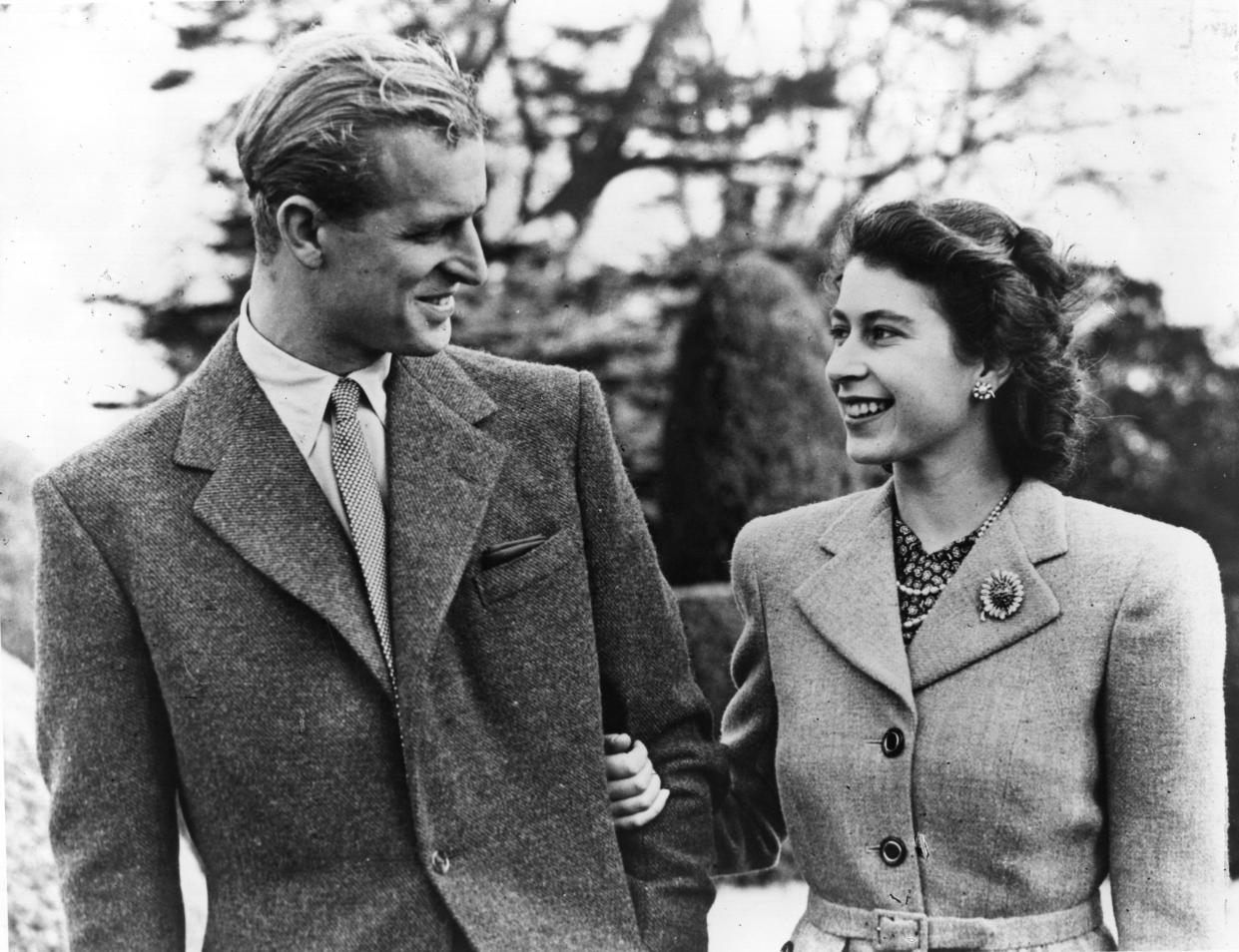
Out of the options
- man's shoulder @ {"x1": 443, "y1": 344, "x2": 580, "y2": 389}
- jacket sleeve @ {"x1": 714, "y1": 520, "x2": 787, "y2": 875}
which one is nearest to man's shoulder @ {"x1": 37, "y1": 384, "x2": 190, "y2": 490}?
man's shoulder @ {"x1": 443, "y1": 344, "x2": 580, "y2": 389}

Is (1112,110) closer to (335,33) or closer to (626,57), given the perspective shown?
(626,57)

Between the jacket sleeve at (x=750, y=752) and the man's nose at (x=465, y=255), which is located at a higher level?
the man's nose at (x=465, y=255)

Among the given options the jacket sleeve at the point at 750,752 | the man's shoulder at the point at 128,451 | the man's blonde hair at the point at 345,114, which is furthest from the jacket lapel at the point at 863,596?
the man's shoulder at the point at 128,451

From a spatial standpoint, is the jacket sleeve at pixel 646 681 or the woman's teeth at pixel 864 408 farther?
the woman's teeth at pixel 864 408

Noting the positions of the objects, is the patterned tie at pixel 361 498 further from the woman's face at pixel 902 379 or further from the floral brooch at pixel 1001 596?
the floral brooch at pixel 1001 596

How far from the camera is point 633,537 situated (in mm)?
2273

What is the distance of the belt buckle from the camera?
2207 mm

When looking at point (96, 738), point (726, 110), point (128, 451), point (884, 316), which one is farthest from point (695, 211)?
point (96, 738)

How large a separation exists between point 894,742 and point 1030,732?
222mm

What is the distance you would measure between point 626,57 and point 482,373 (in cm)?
84

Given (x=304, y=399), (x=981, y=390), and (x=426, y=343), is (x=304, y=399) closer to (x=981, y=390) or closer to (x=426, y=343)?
(x=426, y=343)

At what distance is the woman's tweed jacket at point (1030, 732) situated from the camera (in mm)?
2141

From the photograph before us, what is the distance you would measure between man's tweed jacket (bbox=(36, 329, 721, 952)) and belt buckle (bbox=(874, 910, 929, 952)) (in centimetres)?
42

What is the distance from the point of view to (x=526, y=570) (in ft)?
7.17
